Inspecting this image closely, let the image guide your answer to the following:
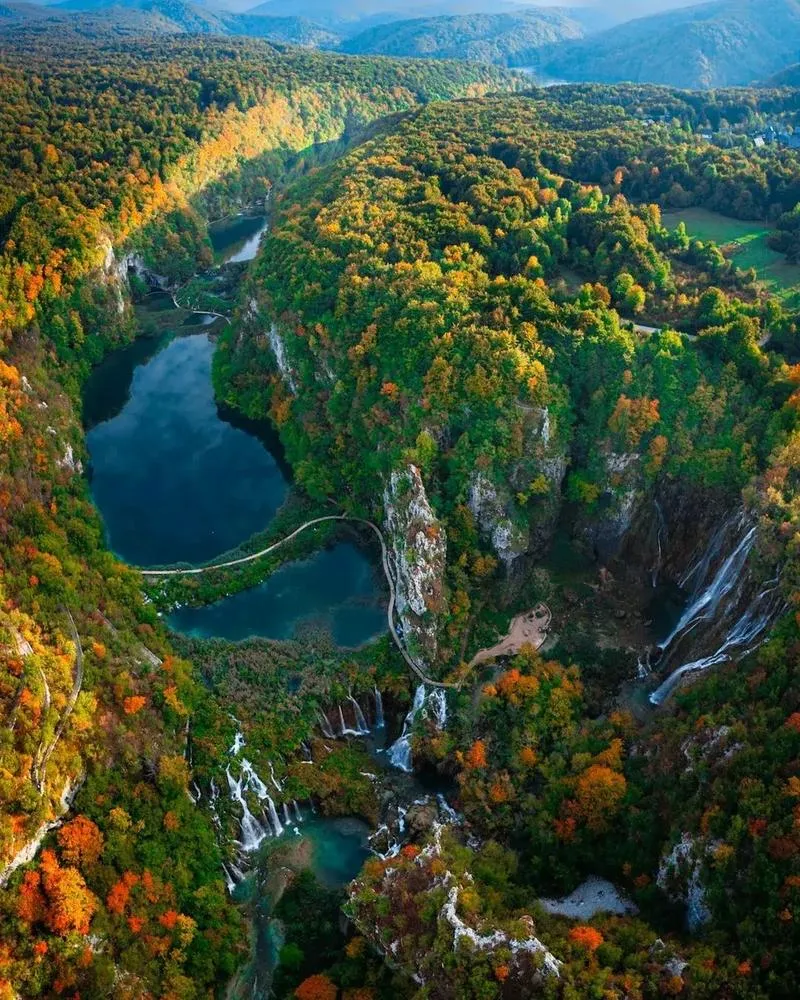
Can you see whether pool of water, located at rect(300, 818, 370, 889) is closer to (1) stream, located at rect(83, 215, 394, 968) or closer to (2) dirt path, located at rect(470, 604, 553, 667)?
(1) stream, located at rect(83, 215, 394, 968)

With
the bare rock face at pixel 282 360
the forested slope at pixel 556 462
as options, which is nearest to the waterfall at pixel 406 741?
the forested slope at pixel 556 462

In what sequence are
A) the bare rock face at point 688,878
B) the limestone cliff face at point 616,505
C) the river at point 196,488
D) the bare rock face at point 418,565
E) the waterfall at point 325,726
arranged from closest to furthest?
the bare rock face at point 688,878 < the waterfall at point 325,726 < the bare rock face at point 418,565 < the limestone cliff face at point 616,505 < the river at point 196,488

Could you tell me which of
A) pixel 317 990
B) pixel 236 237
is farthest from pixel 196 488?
pixel 236 237

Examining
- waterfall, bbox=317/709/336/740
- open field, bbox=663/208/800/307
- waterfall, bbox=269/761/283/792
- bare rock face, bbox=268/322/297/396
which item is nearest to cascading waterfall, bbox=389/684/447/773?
waterfall, bbox=317/709/336/740

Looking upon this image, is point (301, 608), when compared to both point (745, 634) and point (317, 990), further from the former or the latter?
point (745, 634)

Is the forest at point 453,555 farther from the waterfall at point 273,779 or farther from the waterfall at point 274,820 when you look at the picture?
the waterfall at point 274,820
